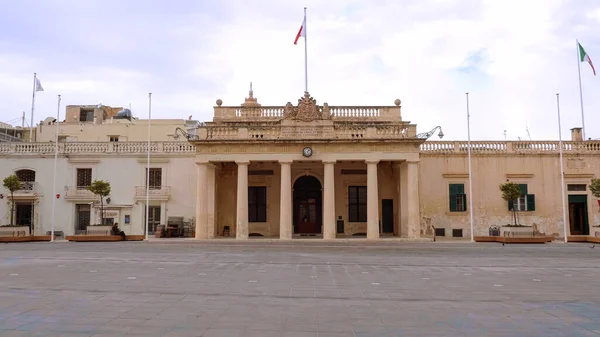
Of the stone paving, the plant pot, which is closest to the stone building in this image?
the plant pot

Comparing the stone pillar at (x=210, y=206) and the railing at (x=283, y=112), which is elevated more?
the railing at (x=283, y=112)

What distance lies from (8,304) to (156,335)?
401 cm

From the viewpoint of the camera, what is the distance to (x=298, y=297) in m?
10.3

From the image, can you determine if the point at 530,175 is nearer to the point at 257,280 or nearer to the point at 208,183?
the point at 208,183

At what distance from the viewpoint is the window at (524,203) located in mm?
33188

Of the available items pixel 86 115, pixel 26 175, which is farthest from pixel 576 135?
pixel 86 115

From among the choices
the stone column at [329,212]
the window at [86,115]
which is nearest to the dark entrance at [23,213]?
the window at [86,115]

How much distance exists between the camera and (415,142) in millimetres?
29812

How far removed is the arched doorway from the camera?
113 feet

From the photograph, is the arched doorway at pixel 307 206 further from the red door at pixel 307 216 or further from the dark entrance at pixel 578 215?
the dark entrance at pixel 578 215

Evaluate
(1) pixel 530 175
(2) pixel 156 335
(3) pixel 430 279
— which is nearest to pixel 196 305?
(2) pixel 156 335

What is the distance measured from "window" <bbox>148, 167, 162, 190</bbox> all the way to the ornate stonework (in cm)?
1115

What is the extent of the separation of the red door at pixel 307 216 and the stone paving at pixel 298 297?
16.3 m

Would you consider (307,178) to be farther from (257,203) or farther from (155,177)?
(155,177)
